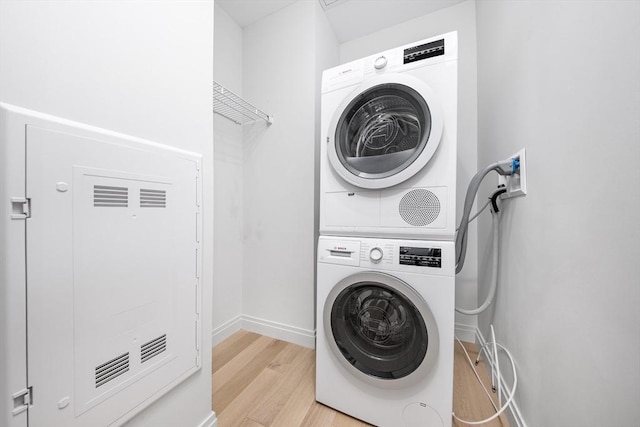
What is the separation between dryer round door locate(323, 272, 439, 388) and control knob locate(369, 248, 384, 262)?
6cm

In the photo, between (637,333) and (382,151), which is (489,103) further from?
(637,333)

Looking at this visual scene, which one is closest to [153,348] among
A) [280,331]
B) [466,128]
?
[280,331]

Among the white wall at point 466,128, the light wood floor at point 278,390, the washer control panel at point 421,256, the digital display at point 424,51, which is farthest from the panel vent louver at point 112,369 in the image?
the white wall at point 466,128

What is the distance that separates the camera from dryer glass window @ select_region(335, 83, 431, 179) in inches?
38.5

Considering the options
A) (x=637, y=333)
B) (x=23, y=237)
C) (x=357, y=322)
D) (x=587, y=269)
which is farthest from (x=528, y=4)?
(x=23, y=237)

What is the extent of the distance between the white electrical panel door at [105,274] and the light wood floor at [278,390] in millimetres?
476

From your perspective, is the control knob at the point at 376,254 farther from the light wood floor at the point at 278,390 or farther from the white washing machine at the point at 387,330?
the light wood floor at the point at 278,390

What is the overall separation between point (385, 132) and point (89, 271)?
1173 millimetres

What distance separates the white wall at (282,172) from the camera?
1.62 m

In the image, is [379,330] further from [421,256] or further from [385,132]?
[385,132]

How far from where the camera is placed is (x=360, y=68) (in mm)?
1095

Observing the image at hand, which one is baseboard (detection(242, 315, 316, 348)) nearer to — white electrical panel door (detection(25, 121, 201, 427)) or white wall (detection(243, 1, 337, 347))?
white wall (detection(243, 1, 337, 347))

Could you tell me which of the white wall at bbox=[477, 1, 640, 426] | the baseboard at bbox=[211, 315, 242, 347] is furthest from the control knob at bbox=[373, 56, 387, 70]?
the baseboard at bbox=[211, 315, 242, 347]

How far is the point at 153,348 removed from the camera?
748mm
